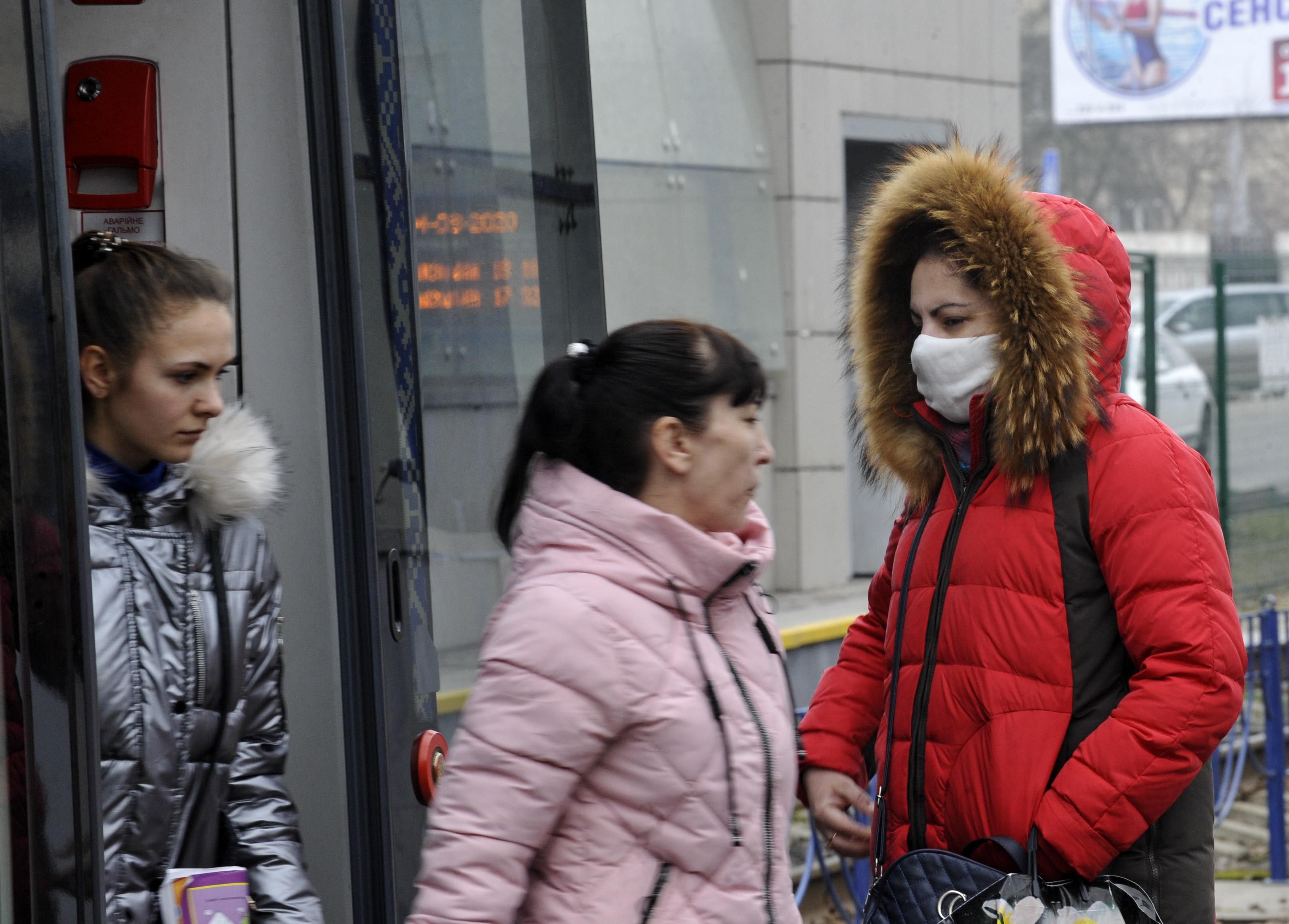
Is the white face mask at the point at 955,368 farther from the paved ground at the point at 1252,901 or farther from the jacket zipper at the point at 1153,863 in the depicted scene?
the paved ground at the point at 1252,901

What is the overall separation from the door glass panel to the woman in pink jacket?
34.1 inches

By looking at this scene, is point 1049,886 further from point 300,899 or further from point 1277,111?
point 1277,111

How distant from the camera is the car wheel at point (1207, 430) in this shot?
9.01 metres

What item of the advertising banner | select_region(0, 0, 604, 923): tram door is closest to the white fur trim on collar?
select_region(0, 0, 604, 923): tram door

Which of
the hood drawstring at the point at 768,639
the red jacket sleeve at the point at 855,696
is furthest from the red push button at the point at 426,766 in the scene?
the hood drawstring at the point at 768,639

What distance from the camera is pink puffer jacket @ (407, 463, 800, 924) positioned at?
5.93 ft

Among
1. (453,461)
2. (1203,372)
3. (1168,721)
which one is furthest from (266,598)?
(1203,372)

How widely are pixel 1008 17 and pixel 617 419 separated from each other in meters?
6.96

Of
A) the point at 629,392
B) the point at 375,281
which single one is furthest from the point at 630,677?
the point at 375,281

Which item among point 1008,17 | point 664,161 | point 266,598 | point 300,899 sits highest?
point 1008,17

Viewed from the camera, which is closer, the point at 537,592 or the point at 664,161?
the point at 537,592

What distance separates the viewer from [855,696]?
274cm

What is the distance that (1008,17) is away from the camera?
27.3ft

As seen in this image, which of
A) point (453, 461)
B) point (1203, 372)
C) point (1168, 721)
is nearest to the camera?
point (1168, 721)
